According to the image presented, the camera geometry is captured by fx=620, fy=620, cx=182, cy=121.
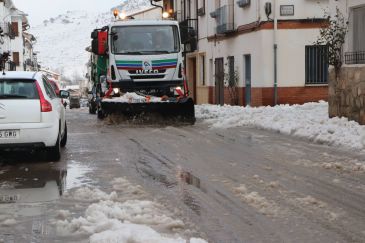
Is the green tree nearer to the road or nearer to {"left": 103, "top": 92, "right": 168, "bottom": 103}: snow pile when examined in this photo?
the road

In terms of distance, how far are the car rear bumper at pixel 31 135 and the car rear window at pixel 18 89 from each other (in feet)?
1.60

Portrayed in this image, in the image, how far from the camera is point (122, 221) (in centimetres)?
583

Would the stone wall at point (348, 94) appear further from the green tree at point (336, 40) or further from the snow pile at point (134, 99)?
the snow pile at point (134, 99)

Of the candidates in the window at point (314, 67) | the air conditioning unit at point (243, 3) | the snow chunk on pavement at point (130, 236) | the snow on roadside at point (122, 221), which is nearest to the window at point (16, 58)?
the air conditioning unit at point (243, 3)

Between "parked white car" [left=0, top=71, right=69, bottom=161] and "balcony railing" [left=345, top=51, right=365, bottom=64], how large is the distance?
7781 millimetres

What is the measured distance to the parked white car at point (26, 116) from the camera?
941cm

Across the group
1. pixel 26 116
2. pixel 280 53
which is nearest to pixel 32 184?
pixel 26 116

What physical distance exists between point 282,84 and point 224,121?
7.17m

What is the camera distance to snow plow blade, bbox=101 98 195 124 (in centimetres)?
1691


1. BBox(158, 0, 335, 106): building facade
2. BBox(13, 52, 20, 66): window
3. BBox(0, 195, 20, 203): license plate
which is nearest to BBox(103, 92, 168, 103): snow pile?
BBox(158, 0, 335, 106): building facade

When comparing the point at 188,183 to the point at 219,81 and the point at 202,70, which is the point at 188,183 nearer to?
the point at 219,81

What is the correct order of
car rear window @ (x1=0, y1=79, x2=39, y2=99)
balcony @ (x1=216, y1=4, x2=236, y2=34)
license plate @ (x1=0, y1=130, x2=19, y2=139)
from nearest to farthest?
license plate @ (x1=0, y1=130, x2=19, y2=139) → car rear window @ (x1=0, y1=79, x2=39, y2=99) → balcony @ (x1=216, y1=4, x2=236, y2=34)

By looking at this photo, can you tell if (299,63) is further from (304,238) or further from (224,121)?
(304,238)

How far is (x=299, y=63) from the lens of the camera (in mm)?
23594
